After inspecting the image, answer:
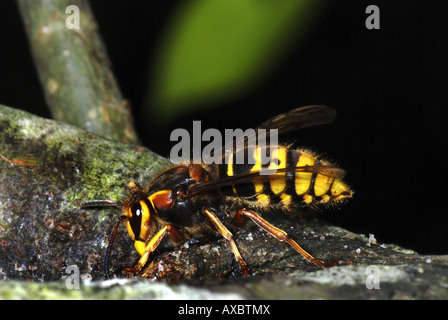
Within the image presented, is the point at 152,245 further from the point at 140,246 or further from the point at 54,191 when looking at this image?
the point at 54,191

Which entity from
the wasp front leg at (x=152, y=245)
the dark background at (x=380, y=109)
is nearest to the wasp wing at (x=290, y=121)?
the wasp front leg at (x=152, y=245)

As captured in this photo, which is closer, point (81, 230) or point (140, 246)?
point (81, 230)

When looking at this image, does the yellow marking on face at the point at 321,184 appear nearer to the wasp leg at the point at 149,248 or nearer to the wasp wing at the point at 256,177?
the wasp wing at the point at 256,177

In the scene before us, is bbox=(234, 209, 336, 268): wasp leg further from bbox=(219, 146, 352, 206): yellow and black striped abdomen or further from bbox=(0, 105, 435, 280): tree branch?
bbox=(219, 146, 352, 206): yellow and black striped abdomen

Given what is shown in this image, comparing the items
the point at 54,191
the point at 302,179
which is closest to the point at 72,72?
the point at 54,191

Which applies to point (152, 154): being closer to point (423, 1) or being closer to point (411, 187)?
point (411, 187)
